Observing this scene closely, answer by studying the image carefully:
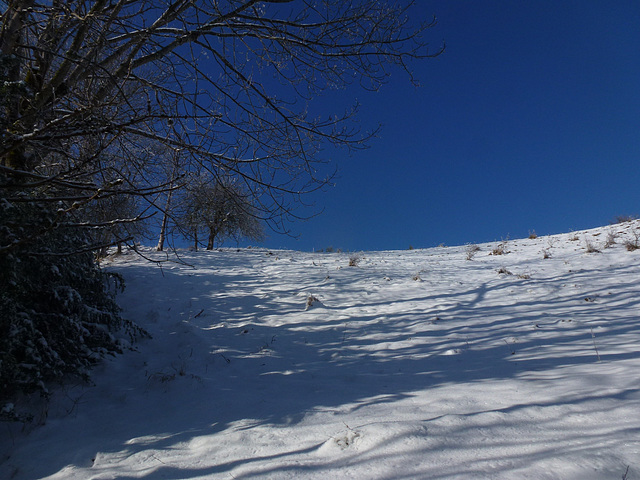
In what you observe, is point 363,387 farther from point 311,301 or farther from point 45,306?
point 45,306

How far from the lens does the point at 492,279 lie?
Result: 6879mm

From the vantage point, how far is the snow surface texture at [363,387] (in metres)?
1.83

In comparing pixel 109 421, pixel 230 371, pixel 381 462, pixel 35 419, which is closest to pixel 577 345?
pixel 381 462

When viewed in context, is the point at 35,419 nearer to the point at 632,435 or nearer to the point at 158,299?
the point at 158,299

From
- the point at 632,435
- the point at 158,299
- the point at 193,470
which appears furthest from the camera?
the point at 158,299

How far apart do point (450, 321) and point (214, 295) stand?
13.4ft

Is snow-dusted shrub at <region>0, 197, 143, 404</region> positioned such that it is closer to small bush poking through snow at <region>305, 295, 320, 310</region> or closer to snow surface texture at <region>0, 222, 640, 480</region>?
snow surface texture at <region>0, 222, 640, 480</region>

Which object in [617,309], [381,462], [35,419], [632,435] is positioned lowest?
[35,419]

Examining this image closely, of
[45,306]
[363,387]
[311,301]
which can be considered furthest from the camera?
[311,301]

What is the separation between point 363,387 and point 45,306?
10.6 ft

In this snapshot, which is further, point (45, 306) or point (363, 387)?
point (45, 306)

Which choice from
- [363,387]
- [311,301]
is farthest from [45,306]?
[311,301]

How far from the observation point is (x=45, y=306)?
11.2 feet

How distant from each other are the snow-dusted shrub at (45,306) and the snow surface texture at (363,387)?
1.02 ft
